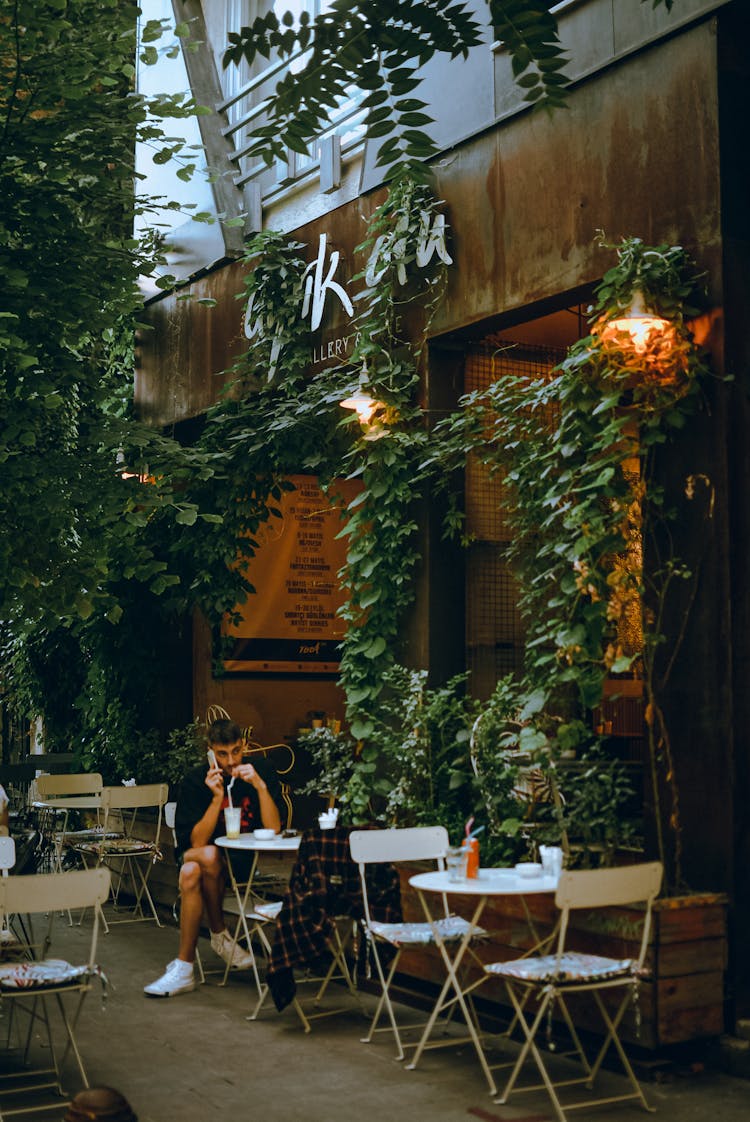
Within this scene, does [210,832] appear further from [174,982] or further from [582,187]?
[582,187]

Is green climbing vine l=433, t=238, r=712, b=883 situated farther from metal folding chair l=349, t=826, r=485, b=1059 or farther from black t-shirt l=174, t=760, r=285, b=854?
black t-shirt l=174, t=760, r=285, b=854

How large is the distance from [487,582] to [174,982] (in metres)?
3.02

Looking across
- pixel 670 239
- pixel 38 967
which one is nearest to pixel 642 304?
pixel 670 239

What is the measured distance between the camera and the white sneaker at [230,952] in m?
7.38

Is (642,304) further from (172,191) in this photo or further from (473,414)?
(172,191)

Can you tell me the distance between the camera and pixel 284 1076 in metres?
5.57

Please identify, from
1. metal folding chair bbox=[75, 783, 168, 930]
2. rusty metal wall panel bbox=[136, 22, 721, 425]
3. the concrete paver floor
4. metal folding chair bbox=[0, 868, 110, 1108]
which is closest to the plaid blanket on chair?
the concrete paver floor

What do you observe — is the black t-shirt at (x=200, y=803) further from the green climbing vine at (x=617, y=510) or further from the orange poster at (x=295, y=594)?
the orange poster at (x=295, y=594)

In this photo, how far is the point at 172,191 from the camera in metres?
11.4

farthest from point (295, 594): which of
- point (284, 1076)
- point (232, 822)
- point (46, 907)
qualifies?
point (46, 907)

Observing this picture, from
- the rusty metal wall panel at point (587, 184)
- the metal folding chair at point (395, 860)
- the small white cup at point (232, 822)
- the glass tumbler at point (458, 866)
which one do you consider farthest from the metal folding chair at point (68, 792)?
the rusty metal wall panel at point (587, 184)

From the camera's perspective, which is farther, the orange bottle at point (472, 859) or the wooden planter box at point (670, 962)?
the orange bottle at point (472, 859)

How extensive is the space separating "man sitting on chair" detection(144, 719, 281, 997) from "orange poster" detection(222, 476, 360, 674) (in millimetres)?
2952

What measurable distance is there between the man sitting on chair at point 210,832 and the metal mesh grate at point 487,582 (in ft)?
4.93
